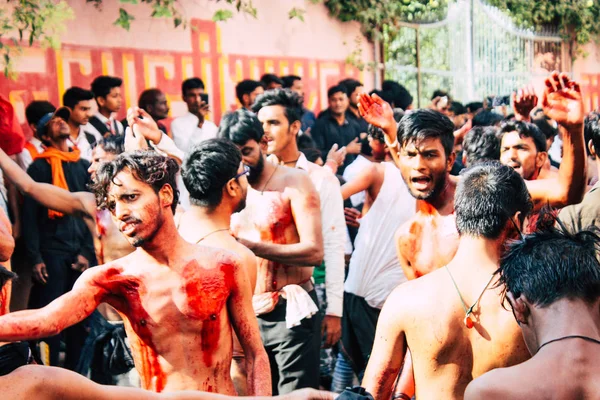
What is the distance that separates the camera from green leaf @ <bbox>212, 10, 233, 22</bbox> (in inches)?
415

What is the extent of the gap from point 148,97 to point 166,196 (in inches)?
222

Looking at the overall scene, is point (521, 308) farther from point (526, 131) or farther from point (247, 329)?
point (526, 131)

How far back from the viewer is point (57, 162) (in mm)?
7109

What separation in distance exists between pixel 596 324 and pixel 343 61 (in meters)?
10.9

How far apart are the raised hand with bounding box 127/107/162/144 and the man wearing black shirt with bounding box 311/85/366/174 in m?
4.95

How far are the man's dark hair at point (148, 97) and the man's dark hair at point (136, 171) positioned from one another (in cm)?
548

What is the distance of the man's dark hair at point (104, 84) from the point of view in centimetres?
869

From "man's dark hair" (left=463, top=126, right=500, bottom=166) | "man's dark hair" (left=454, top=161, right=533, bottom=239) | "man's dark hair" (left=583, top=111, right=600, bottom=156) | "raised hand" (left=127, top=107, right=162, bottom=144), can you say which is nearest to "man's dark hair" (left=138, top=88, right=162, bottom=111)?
"raised hand" (left=127, top=107, right=162, bottom=144)

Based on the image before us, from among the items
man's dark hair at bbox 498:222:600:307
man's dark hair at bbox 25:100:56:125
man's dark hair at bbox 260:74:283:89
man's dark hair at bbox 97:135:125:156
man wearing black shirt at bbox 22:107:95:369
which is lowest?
man wearing black shirt at bbox 22:107:95:369

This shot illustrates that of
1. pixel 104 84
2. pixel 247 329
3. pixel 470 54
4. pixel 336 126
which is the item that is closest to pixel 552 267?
pixel 247 329

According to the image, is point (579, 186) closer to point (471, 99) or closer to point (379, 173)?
point (379, 173)

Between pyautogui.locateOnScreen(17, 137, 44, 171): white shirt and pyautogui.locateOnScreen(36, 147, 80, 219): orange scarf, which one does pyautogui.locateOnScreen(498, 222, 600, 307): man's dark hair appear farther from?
pyautogui.locateOnScreen(17, 137, 44, 171): white shirt

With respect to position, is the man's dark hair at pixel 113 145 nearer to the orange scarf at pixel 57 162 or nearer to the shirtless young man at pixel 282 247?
the shirtless young man at pixel 282 247

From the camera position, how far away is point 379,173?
6.30 m
